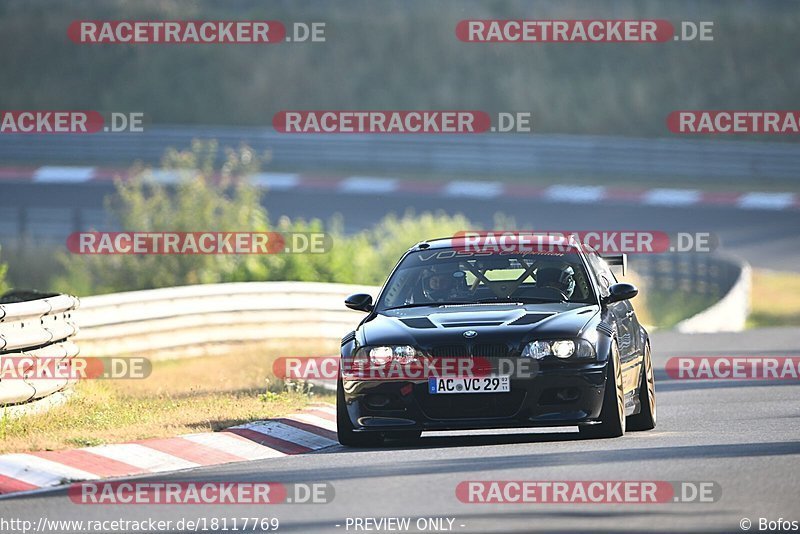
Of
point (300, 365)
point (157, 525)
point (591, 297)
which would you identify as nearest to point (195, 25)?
point (300, 365)

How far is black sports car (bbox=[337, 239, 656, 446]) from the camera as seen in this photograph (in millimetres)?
10898

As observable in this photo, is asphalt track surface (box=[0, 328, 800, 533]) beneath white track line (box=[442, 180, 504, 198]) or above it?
beneath

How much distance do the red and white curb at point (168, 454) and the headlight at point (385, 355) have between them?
989 millimetres

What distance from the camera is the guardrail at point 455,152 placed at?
39.9 metres

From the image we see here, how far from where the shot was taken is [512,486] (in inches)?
356

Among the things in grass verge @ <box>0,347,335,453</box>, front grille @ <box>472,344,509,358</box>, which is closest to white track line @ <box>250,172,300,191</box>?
grass verge @ <box>0,347,335,453</box>

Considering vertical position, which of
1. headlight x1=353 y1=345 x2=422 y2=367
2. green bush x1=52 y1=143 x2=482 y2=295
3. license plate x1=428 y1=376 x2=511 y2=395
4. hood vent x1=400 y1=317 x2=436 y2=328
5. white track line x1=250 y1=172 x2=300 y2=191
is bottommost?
license plate x1=428 y1=376 x2=511 y2=395

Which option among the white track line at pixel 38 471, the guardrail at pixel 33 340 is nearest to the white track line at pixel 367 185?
the guardrail at pixel 33 340

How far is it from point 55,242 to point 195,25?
67.3ft

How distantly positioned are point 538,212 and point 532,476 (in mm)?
28776

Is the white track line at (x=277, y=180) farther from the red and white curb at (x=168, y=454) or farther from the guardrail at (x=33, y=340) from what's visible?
the red and white curb at (x=168, y=454)

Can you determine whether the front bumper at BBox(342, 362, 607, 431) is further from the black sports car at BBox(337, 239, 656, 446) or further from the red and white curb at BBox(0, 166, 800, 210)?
the red and white curb at BBox(0, 166, 800, 210)

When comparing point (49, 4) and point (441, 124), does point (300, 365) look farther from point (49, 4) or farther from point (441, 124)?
point (49, 4)

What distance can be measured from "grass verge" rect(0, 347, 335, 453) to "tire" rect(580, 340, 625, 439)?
2944mm
